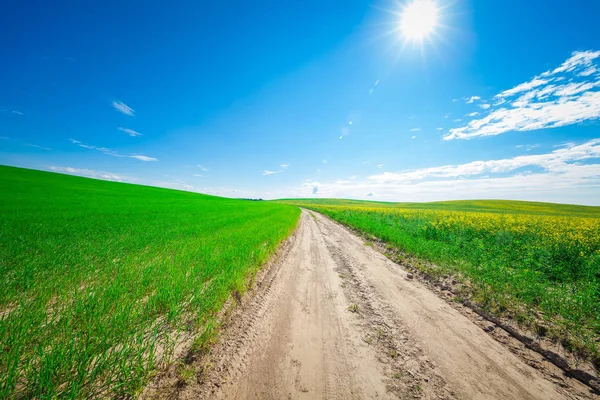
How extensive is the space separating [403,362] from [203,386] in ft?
9.66

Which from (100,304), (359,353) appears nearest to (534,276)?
(359,353)

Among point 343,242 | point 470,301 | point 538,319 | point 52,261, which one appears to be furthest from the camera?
point 343,242

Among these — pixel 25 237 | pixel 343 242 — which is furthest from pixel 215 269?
pixel 25 237

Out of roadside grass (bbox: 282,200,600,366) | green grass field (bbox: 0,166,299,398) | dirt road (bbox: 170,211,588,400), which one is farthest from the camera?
roadside grass (bbox: 282,200,600,366)

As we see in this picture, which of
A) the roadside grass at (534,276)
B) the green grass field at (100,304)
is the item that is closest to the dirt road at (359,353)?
the green grass field at (100,304)

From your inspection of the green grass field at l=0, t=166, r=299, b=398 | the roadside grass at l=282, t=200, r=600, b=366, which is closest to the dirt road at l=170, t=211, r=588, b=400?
the green grass field at l=0, t=166, r=299, b=398

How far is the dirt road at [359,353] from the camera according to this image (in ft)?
8.79

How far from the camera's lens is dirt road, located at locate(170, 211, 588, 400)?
2678mm

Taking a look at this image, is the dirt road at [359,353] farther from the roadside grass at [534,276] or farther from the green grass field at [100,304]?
the roadside grass at [534,276]

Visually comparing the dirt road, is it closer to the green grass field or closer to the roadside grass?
the green grass field

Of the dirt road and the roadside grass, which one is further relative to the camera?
the roadside grass

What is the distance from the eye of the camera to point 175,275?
5359mm

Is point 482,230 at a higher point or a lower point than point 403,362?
higher

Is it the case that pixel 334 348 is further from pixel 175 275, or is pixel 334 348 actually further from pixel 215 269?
pixel 175 275
